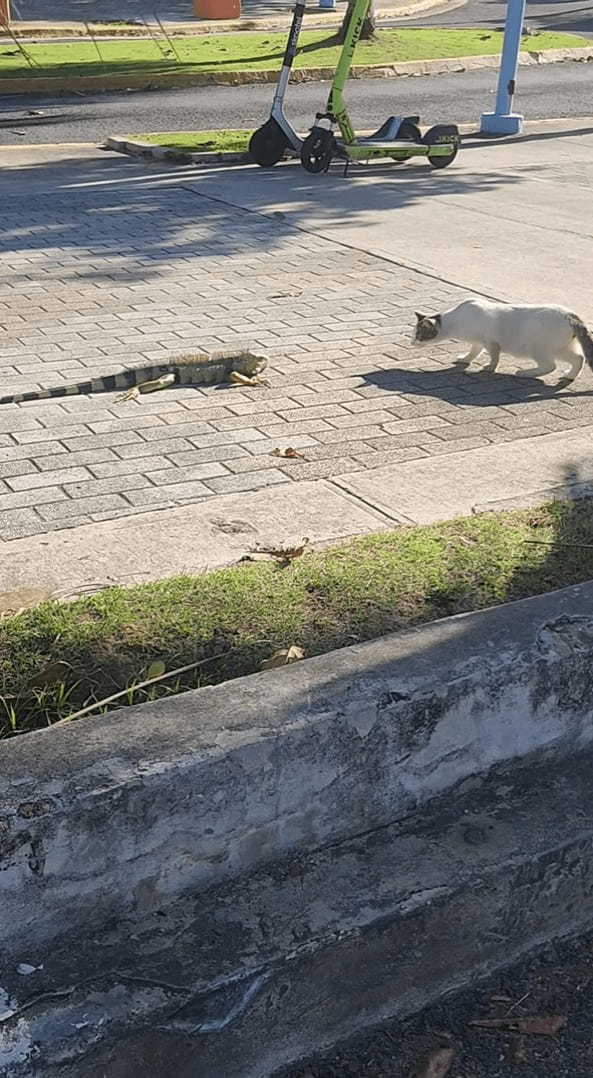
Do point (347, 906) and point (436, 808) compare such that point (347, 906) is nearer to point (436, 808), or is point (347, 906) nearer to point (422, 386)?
point (436, 808)

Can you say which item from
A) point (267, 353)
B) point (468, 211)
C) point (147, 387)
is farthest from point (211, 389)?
point (468, 211)

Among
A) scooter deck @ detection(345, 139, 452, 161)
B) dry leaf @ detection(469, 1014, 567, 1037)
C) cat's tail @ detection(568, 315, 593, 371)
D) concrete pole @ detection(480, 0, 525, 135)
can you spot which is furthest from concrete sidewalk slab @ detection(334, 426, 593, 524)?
concrete pole @ detection(480, 0, 525, 135)

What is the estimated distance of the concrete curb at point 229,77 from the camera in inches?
762

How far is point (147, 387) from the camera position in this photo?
647 cm

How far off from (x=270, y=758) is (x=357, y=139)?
38.1ft

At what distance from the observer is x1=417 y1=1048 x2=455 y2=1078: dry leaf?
8.15 ft

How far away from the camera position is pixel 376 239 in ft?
32.9

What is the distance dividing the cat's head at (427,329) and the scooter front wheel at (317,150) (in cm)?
590

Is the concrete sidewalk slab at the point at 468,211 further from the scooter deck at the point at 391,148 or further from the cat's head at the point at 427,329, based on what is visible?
the cat's head at the point at 427,329

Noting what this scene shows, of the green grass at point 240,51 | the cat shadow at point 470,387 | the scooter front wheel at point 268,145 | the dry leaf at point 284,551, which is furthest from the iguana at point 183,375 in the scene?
the green grass at point 240,51

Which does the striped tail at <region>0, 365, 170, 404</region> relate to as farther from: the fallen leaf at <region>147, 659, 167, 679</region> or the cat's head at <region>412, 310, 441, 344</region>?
the fallen leaf at <region>147, 659, 167, 679</region>

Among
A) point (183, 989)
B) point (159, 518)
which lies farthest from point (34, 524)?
point (183, 989)

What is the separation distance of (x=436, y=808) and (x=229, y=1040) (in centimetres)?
71

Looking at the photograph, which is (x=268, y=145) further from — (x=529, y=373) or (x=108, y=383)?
(x=108, y=383)
